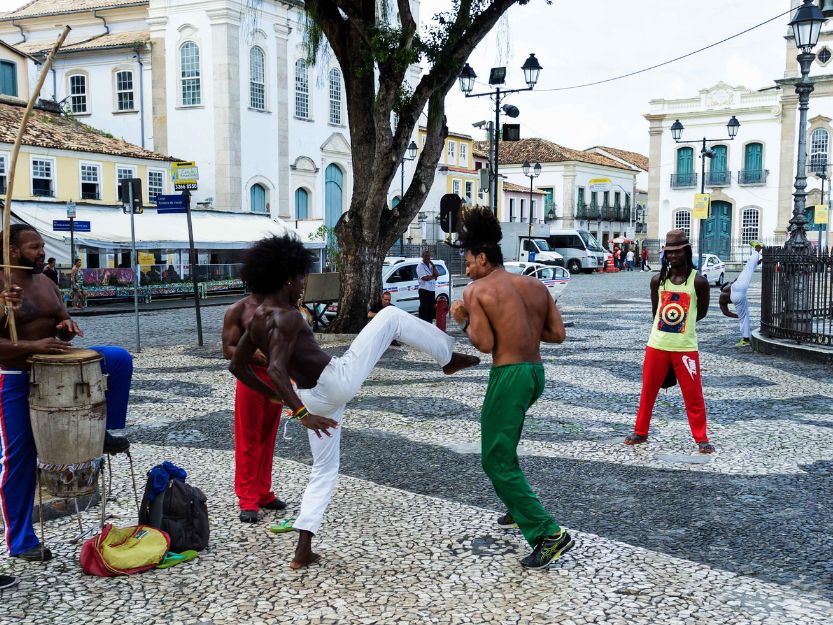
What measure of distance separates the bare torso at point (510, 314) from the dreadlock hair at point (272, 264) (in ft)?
3.14

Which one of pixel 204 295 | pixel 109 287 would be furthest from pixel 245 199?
pixel 109 287

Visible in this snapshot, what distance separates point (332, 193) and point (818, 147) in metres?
28.9

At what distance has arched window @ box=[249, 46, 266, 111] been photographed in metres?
34.9

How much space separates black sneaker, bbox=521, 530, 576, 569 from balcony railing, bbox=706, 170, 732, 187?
5236 cm

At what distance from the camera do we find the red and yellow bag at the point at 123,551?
13.8 ft

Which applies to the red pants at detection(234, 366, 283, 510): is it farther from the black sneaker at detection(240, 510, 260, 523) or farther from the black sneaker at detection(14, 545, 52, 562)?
the black sneaker at detection(14, 545, 52, 562)

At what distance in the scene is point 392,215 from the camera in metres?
15.0

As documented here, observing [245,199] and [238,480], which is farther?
[245,199]

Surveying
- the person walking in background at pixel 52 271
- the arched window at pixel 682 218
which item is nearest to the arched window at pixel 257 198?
the person walking in background at pixel 52 271

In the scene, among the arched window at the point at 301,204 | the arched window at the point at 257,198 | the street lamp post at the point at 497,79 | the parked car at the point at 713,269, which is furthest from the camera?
the arched window at the point at 301,204

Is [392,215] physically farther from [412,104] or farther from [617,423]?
[617,423]

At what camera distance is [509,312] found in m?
4.31

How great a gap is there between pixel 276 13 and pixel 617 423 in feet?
105

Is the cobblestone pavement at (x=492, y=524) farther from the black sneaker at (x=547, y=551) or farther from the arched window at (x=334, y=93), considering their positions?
the arched window at (x=334, y=93)
